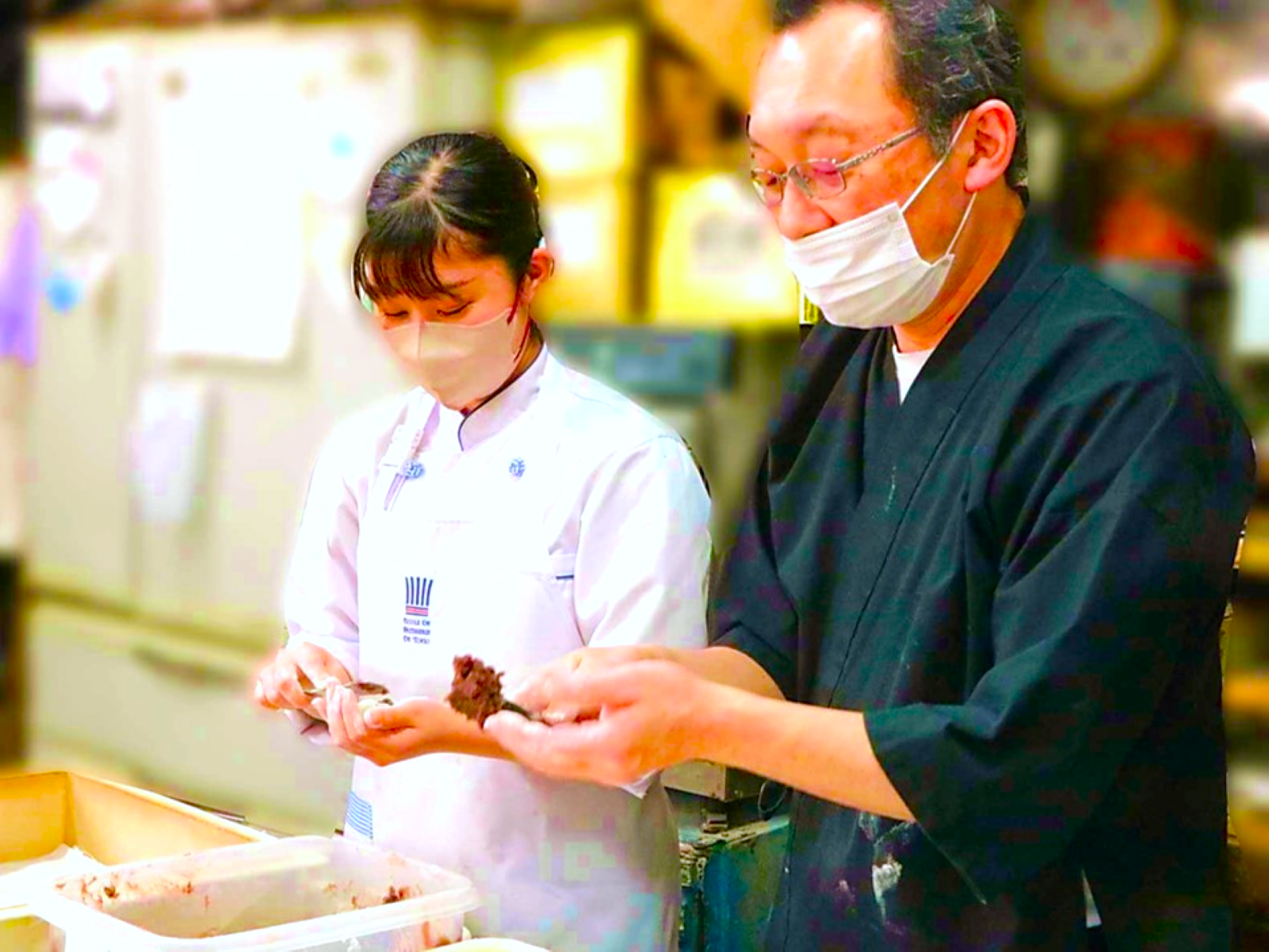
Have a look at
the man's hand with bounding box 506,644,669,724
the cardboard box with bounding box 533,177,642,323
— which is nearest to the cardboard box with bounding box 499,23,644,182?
the cardboard box with bounding box 533,177,642,323

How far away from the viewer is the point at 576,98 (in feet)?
10.4

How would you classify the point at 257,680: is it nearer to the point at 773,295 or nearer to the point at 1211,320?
the point at 773,295

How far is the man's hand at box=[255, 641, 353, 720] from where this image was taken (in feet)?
4.76

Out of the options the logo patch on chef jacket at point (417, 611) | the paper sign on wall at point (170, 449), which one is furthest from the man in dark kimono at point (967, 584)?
the paper sign on wall at point (170, 449)

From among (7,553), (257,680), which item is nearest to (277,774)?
(7,553)

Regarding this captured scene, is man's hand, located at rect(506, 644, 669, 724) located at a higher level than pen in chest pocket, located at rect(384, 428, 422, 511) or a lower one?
lower

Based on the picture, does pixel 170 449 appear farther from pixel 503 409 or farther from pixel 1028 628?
pixel 1028 628

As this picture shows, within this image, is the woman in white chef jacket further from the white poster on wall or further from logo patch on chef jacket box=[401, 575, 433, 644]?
the white poster on wall

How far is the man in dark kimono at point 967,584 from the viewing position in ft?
3.43

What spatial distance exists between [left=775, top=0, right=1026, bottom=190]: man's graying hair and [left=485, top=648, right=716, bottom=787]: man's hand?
1.50 ft

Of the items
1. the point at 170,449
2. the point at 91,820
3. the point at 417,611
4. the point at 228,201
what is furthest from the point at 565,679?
the point at 170,449

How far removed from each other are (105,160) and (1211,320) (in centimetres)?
291

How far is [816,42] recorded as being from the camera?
3.81ft

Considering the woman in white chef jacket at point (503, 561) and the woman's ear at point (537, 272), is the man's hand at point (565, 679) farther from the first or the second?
the woman's ear at point (537, 272)
